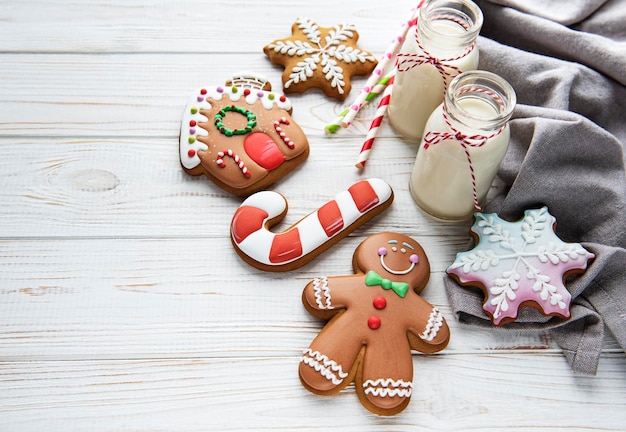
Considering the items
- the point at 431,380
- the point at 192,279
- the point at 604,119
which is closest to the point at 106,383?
the point at 192,279

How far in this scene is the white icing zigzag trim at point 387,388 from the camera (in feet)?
3.13

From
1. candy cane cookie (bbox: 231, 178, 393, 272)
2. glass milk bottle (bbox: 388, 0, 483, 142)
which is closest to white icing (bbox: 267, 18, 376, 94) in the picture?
glass milk bottle (bbox: 388, 0, 483, 142)

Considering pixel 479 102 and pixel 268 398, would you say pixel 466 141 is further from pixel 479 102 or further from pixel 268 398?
pixel 268 398

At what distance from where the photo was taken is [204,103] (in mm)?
1223

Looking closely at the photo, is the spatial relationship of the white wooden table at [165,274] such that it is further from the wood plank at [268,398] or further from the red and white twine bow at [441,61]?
the red and white twine bow at [441,61]

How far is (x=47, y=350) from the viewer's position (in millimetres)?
992

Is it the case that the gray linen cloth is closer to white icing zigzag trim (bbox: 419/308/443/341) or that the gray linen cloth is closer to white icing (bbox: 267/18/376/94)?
white icing zigzag trim (bbox: 419/308/443/341)

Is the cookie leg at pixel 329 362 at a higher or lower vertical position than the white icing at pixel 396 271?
lower

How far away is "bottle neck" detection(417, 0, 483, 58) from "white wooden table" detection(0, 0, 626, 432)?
219 mm

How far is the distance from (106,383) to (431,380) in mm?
504

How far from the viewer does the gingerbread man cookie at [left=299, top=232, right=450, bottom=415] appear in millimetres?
961

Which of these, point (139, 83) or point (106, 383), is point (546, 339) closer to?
point (106, 383)

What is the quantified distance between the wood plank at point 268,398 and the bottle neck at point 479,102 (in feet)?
1.24

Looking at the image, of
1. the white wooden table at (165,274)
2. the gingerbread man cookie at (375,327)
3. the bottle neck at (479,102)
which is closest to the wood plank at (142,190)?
the white wooden table at (165,274)
